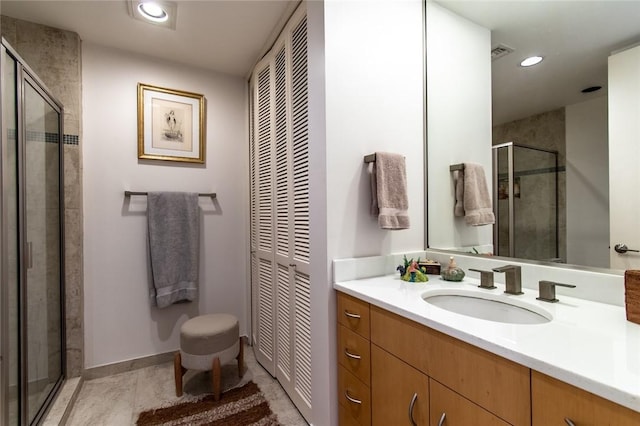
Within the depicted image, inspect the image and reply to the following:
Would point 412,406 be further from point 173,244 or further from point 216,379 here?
point 173,244

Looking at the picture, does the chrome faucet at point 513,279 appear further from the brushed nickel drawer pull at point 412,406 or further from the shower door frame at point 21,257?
the shower door frame at point 21,257

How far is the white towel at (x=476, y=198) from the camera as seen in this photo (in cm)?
143

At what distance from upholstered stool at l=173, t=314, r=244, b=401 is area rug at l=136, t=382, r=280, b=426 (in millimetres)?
84

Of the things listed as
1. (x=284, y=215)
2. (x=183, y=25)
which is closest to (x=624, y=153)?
(x=284, y=215)

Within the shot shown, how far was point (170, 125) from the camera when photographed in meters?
2.29

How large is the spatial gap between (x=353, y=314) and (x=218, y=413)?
112 centimetres

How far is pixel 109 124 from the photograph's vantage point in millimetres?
2107

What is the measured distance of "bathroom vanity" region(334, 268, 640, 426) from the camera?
56 cm

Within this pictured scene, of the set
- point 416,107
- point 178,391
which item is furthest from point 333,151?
point 178,391

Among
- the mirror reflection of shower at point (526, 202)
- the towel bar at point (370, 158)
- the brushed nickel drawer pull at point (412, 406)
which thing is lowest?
the brushed nickel drawer pull at point (412, 406)

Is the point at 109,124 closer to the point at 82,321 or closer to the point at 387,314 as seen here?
the point at 82,321

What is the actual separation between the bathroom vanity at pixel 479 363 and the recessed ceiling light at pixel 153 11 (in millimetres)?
1908

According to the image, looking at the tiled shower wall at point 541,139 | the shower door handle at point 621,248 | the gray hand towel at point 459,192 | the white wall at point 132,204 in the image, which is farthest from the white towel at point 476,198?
the white wall at point 132,204

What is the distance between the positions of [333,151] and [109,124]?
1.81m
